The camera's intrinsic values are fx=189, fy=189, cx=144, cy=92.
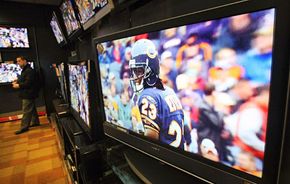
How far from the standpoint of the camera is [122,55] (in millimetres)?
1012

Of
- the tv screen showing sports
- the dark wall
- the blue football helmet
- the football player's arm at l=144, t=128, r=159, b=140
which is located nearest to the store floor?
the dark wall

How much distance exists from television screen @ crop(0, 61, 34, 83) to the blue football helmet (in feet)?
15.2

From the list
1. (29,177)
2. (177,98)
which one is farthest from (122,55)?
(29,177)

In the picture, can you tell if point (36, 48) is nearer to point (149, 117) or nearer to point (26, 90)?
point (26, 90)

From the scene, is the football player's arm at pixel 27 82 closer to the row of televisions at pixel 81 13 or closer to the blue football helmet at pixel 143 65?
the row of televisions at pixel 81 13

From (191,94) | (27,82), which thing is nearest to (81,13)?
(191,94)

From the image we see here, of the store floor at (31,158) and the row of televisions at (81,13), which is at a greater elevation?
the row of televisions at (81,13)

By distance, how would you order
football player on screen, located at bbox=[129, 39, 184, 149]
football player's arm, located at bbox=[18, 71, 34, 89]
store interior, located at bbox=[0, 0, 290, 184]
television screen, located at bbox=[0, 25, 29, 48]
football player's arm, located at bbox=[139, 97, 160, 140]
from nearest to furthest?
store interior, located at bbox=[0, 0, 290, 184] < football player on screen, located at bbox=[129, 39, 184, 149] < football player's arm, located at bbox=[139, 97, 160, 140] < football player's arm, located at bbox=[18, 71, 34, 89] < television screen, located at bbox=[0, 25, 29, 48]

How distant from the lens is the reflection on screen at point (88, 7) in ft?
5.12

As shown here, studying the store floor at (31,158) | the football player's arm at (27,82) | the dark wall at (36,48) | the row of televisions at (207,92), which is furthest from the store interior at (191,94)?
the dark wall at (36,48)

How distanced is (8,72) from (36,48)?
860mm

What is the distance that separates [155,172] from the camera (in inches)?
37.0

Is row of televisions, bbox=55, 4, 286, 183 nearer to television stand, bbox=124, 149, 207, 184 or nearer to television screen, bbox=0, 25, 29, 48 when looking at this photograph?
television stand, bbox=124, 149, 207, 184

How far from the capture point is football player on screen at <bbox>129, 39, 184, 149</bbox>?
786 mm
